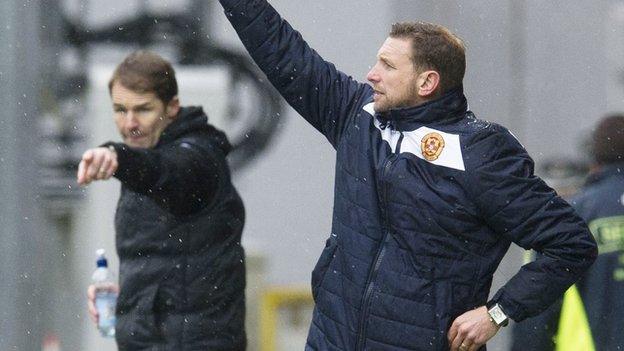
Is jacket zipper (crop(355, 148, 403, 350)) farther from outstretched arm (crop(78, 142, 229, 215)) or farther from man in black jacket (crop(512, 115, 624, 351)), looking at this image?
man in black jacket (crop(512, 115, 624, 351))

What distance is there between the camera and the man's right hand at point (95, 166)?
394 cm

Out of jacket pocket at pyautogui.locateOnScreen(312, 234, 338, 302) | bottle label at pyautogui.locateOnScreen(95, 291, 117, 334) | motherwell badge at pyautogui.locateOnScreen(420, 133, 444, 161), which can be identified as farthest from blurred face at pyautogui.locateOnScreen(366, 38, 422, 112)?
bottle label at pyautogui.locateOnScreen(95, 291, 117, 334)

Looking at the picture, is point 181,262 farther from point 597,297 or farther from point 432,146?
point 597,297

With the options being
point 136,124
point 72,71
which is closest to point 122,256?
point 136,124

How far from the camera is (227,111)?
699 cm

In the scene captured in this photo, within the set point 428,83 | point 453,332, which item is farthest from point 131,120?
point 453,332

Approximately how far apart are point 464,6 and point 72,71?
2020 millimetres

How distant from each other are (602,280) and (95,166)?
6.18 feet

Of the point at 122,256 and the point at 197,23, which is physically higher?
the point at 197,23

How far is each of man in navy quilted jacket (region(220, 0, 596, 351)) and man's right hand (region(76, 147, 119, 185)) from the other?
1.98ft

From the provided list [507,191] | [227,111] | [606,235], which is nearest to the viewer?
[507,191]

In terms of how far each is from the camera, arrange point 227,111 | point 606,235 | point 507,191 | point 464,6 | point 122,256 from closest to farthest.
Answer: point 507,191
point 122,256
point 606,235
point 464,6
point 227,111

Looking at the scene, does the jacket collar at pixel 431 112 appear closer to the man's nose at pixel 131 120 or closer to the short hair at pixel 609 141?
the man's nose at pixel 131 120

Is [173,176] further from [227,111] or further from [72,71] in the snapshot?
[72,71]
